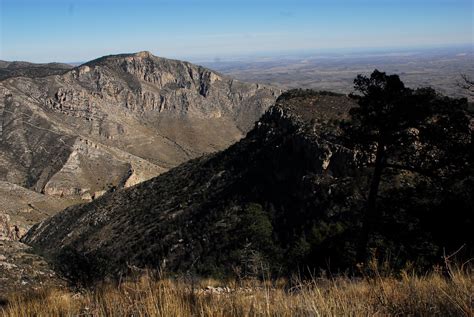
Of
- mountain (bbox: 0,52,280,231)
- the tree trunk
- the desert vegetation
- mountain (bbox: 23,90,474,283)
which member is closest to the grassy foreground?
the desert vegetation

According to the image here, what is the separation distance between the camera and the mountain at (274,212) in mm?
11953

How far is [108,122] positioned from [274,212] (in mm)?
118546

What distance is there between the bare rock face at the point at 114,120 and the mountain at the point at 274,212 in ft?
158

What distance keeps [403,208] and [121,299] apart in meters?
11.2

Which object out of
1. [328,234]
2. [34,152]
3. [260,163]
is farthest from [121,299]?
[34,152]

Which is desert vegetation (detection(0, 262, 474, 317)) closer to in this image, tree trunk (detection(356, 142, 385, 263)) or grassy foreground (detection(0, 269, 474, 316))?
grassy foreground (detection(0, 269, 474, 316))

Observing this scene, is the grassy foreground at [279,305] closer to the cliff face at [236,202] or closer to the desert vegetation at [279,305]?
the desert vegetation at [279,305]

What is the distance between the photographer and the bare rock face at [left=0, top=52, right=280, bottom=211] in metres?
98.4

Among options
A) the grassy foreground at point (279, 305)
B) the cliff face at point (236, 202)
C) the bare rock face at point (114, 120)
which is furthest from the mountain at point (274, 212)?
the bare rock face at point (114, 120)

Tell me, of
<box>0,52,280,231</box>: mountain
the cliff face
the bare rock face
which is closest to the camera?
the cliff face

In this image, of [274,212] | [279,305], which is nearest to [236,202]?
[274,212]

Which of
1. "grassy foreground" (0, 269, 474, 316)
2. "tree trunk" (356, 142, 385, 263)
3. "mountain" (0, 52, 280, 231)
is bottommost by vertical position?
"mountain" (0, 52, 280, 231)

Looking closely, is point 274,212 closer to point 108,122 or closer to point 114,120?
point 108,122

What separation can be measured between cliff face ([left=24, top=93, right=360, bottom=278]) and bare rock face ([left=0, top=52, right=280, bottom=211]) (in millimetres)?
52184
